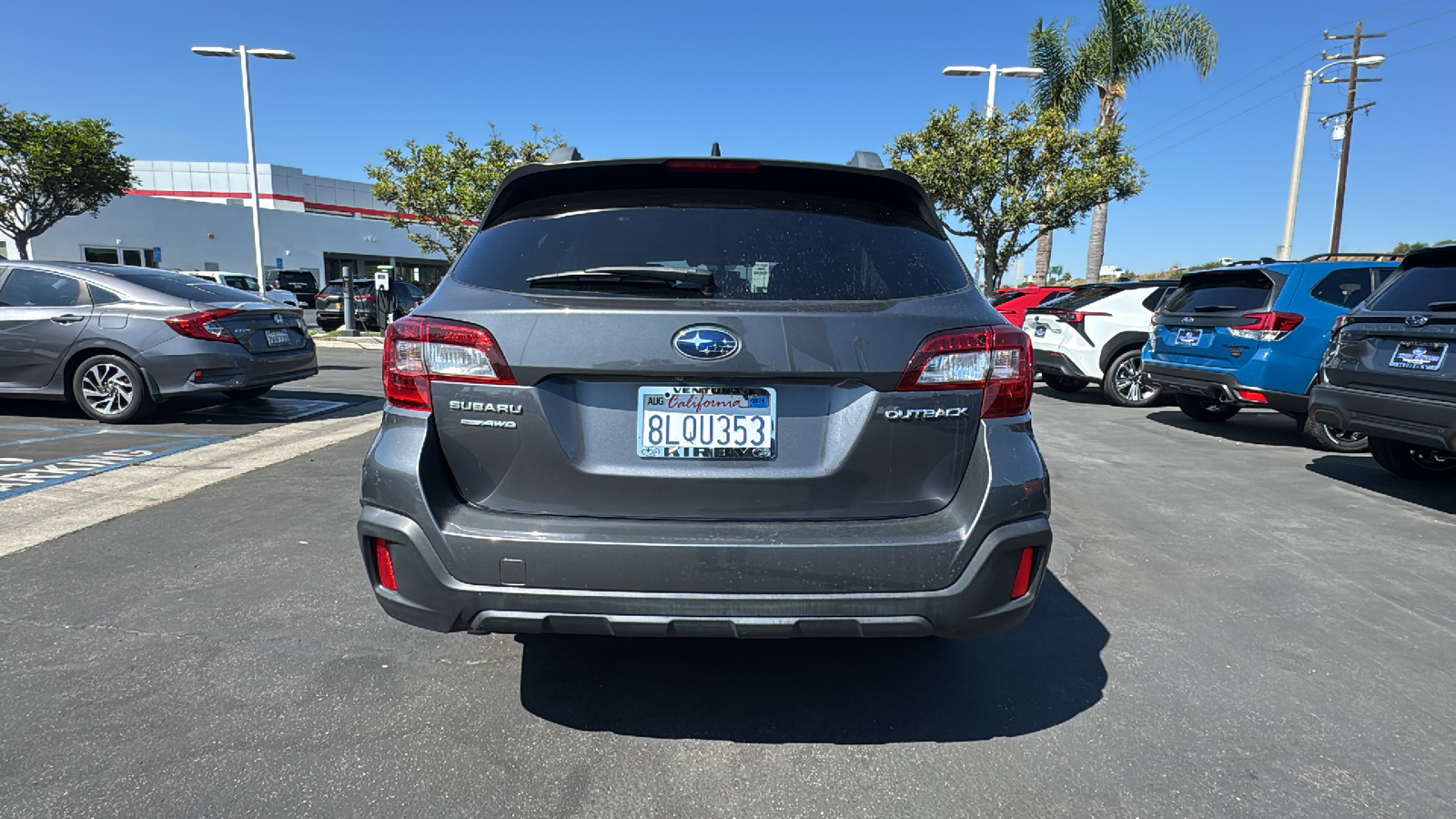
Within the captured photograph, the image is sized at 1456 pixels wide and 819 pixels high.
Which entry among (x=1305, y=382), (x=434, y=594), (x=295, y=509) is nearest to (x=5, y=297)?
(x=295, y=509)

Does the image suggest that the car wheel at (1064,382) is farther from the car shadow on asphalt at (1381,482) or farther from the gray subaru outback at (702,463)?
the gray subaru outback at (702,463)

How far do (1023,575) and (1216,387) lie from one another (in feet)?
22.2

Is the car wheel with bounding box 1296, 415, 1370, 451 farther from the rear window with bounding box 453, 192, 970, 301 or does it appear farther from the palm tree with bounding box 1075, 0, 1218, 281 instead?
the palm tree with bounding box 1075, 0, 1218, 281

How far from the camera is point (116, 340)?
7.16m

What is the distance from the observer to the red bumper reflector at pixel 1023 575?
2.22 metres

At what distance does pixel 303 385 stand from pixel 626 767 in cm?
1025

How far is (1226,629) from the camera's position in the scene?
3283 mm

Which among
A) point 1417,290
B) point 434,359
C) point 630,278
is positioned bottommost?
point 434,359

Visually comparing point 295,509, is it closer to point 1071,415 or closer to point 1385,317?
point 1385,317

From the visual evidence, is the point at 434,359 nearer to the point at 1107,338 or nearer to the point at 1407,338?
the point at 1407,338

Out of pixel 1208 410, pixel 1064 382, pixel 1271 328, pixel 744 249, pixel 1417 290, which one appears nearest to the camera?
pixel 744 249

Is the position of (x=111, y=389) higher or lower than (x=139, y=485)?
higher

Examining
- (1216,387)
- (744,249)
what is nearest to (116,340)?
(744,249)

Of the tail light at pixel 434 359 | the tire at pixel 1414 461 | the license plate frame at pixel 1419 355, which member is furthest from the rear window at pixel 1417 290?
the tail light at pixel 434 359
